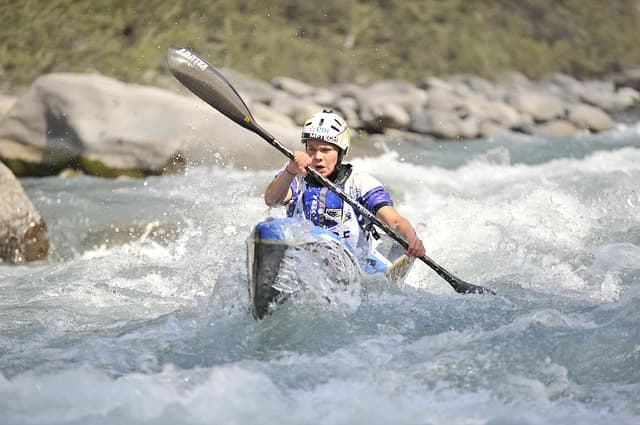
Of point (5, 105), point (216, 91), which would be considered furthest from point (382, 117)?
point (216, 91)

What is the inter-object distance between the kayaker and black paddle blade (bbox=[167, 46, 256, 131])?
1.83ft

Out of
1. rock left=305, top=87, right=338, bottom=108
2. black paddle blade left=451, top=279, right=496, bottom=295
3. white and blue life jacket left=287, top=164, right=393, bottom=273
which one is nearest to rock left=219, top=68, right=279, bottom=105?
rock left=305, top=87, right=338, bottom=108

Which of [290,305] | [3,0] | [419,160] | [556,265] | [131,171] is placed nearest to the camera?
[290,305]

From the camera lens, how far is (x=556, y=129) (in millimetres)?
17484

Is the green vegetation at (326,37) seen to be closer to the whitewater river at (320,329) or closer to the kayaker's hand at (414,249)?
the whitewater river at (320,329)

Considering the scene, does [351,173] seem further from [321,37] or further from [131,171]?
[321,37]

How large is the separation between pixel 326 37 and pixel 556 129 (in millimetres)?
8229

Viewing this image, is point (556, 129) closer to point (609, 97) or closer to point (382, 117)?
point (382, 117)

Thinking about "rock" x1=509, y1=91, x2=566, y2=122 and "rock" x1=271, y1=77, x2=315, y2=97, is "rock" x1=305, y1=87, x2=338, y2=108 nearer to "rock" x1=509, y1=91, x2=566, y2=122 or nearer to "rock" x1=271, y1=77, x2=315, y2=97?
"rock" x1=271, y1=77, x2=315, y2=97

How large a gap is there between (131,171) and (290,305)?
19.7 feet

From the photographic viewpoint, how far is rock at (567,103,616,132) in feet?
59.0

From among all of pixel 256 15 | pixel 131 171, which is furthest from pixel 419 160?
pixel 256 15

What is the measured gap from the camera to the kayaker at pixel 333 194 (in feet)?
18.2

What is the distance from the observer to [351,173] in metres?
5.72
